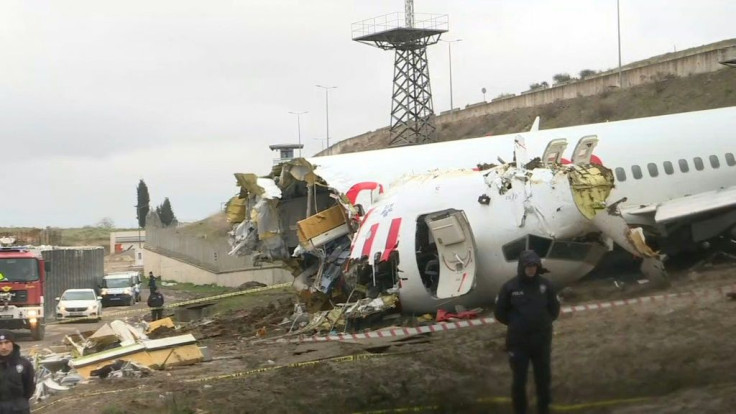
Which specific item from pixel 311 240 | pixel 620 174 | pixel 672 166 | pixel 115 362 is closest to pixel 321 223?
pixel 311 240

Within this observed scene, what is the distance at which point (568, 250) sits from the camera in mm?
16594

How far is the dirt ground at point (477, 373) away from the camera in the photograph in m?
9.52

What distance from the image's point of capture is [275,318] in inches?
925

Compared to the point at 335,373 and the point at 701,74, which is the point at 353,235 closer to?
the point at 335,373

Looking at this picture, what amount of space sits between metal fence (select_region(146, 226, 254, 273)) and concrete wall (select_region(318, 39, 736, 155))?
25.4m

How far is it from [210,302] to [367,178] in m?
14.3

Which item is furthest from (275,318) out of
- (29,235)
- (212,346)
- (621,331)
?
(29,235)

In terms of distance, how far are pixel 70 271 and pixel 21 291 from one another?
1948 centimetres

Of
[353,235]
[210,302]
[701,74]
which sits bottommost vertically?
[210,302]

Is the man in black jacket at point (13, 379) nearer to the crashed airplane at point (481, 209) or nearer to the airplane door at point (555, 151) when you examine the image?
the crashed airplane at point (481, 209)

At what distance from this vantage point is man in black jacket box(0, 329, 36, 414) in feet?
29.5

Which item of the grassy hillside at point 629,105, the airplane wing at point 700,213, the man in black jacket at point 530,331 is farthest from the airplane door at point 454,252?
the grassy hillside at point 629,105

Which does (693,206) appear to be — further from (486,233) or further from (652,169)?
(486,233)

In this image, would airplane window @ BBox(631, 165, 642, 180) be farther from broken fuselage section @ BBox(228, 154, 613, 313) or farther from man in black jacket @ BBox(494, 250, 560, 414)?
man in black jacket @ BBox(494, 250, 560, 414)
